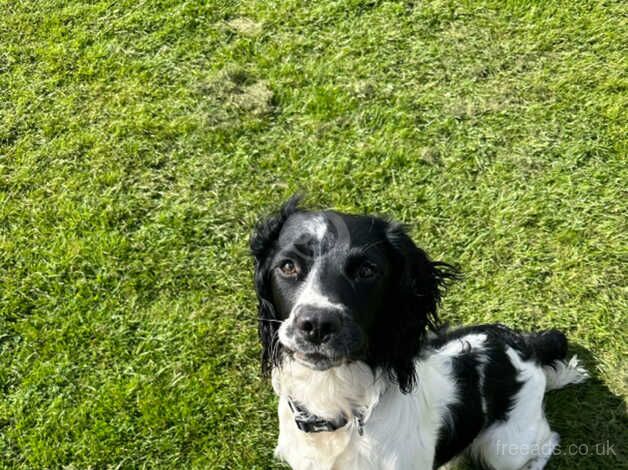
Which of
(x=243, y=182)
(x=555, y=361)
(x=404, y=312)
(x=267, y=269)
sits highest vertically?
(x=267, y=269)

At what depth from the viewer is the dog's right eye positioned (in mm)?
3254

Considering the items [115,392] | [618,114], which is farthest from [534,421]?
[618,114]

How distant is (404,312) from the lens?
341cm

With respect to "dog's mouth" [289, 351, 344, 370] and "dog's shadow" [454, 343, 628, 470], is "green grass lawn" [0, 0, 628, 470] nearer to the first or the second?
"dog's shadow" [454, 343, 628, 470]

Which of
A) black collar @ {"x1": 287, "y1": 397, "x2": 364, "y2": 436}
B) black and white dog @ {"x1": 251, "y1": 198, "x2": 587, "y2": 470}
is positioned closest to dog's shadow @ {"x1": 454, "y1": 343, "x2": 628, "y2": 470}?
black and white dog @ {"x1": 251, "y1": 198, "x2": 587, "y2": 470}

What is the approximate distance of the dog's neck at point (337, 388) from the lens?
3.38 meters

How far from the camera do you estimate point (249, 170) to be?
575 centimetres

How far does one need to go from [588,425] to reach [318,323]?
2.42m

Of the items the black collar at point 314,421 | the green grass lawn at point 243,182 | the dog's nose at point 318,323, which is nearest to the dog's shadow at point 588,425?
the green grass lawn at point 243,182

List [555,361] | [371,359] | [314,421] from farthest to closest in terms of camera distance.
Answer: [555,361] < [314,421] < [371,359]

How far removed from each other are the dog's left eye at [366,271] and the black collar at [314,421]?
0.70m

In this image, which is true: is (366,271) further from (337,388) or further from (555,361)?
(555,361)

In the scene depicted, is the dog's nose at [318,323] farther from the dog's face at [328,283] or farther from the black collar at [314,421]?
the black collar at [314,421]

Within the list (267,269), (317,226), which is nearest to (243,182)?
(267,269)
